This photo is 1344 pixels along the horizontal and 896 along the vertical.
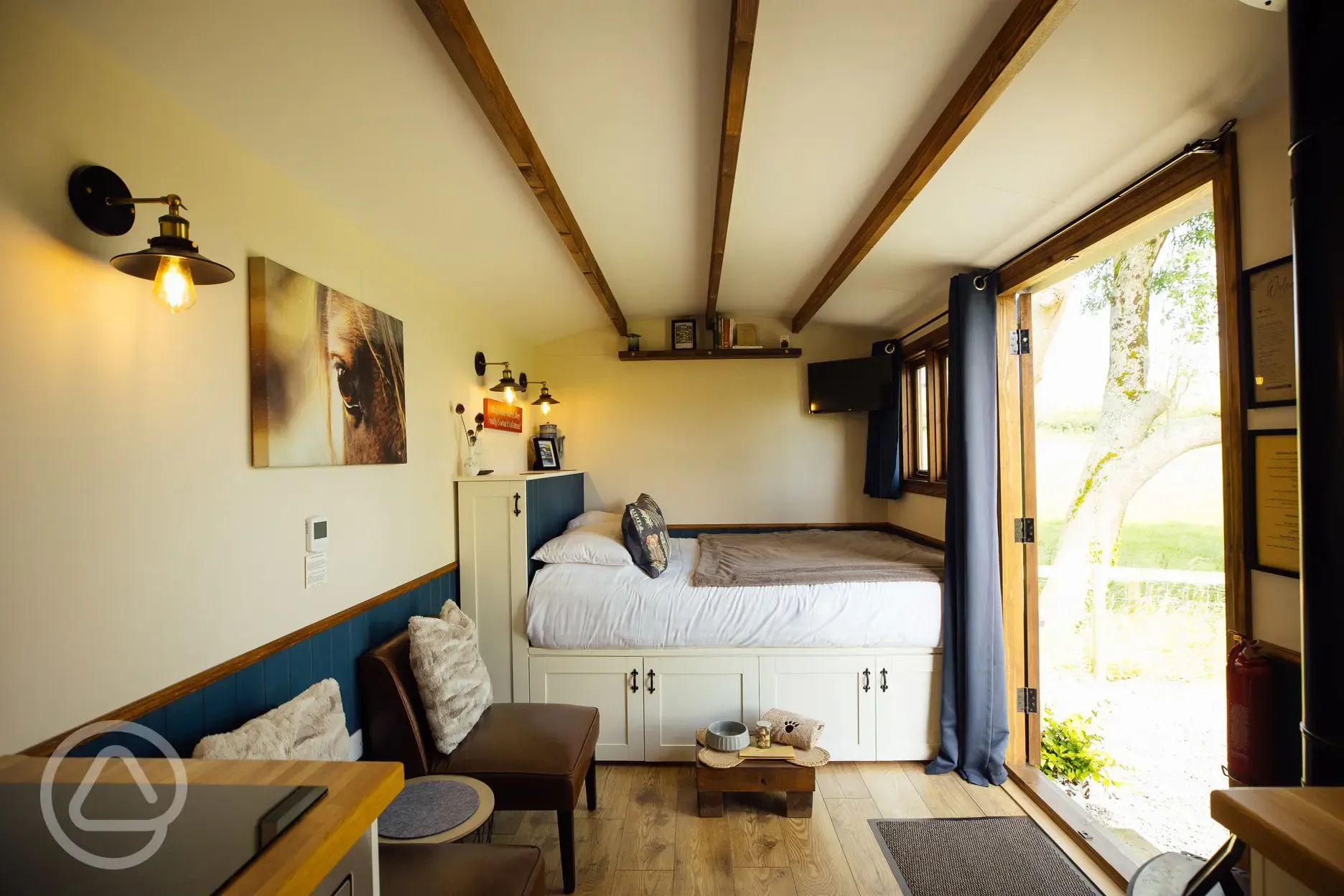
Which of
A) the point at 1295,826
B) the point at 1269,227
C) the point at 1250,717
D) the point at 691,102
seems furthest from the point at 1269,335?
the point at 691,102

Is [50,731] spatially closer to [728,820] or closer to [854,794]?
[728,820]

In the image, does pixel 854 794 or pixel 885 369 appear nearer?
pixel 854 794

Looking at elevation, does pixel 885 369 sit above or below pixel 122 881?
above

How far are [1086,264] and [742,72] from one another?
1.77 metres

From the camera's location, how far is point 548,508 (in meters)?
3.45

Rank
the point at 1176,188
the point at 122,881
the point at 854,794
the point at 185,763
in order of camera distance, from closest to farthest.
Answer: the point at 122,881 < the point at 185,763 < the point at 1176,188 < the point at 854,794

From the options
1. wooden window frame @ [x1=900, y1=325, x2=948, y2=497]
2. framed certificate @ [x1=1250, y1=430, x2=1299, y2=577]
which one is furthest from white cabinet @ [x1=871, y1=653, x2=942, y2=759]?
framed certificate @ [x1=1250, y1=430, x2=1299, y2=577]

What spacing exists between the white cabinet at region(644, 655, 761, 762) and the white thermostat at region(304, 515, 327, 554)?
5.23 feet

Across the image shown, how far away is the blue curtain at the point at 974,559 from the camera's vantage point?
8.84 feet

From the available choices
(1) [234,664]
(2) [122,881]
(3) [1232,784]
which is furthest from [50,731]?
(3) [1232,784]

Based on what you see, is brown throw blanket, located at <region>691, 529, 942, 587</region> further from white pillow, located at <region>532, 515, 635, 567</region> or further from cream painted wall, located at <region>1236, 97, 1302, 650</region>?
cream painted wall, located at <region>1236, 97, 1302, 650</region>

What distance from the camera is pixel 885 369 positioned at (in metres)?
4.17

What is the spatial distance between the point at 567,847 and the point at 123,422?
1837 millimetres

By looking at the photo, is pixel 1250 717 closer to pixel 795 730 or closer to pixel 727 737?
pixel 795 730
